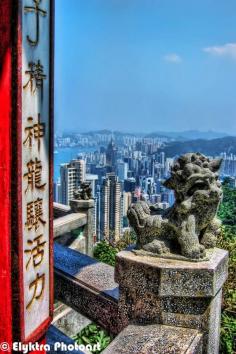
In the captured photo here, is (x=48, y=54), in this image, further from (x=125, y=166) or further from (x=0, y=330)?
(x=125, y=166)

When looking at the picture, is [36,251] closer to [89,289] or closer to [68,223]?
[89,289]

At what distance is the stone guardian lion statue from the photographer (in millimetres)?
2410

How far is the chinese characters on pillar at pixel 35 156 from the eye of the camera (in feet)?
8.81

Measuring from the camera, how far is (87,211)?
8.28 metres

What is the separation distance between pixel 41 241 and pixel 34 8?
65.7 inches

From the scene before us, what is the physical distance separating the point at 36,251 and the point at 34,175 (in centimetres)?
59

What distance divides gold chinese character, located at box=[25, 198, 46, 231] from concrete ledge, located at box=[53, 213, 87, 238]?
Answer: 4.17m

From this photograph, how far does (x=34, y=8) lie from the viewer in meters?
2.69

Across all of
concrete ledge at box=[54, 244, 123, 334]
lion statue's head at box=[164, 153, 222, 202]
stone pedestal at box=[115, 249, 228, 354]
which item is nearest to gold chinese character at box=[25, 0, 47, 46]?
lion statue's head at box=[164, 153, 222, 202]

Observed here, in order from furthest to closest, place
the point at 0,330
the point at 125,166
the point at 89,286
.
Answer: the point at 125,166
the point at 89,286
the point at 0,330

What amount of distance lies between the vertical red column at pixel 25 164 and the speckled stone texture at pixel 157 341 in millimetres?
900

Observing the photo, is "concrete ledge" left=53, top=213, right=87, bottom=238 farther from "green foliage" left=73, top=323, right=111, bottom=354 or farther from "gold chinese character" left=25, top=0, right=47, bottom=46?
"gold chinese character" left=25, top=0, right=47, bottom=46

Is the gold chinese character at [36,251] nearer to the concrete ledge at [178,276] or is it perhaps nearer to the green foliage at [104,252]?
the concrete ledge at [178,276]

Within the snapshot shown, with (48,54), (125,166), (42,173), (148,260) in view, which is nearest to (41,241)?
(42,173)
